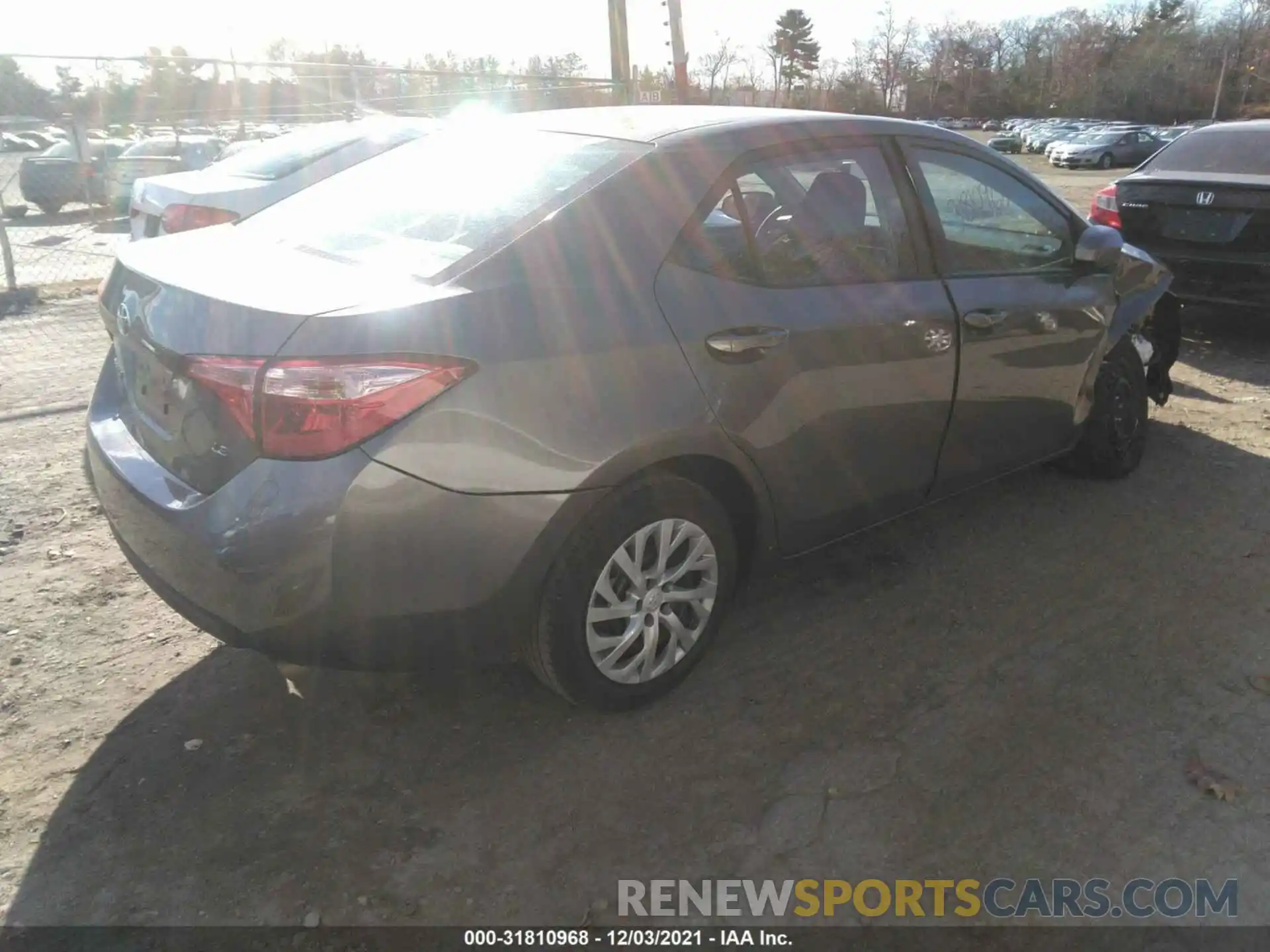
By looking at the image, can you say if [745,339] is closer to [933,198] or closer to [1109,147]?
[933,198]

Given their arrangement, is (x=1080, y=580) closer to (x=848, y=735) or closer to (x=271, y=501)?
(x=848, y=735)

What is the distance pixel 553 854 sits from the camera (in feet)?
8.00

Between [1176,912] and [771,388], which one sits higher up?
[771,388]

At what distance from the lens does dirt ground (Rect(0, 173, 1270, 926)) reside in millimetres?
2385

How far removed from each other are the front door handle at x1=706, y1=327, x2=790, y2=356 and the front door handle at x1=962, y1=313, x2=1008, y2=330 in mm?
956

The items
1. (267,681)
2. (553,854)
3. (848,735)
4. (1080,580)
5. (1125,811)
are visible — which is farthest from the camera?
(1080,580)

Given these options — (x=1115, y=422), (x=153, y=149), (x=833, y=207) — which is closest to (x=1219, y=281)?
(x=1115, y=422)

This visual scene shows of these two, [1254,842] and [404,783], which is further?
[404,783]

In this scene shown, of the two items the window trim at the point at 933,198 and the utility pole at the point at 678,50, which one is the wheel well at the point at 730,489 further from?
the utility pole at the point at 678,50

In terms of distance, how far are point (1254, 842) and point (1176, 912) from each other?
0.36 metres

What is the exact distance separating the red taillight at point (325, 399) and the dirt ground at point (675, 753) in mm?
1015

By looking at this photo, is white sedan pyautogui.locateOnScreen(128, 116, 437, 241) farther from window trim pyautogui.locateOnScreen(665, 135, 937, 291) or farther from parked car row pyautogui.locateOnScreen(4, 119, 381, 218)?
parked car row pyautogui.locateOnScreen(4, 119, 381, 218)

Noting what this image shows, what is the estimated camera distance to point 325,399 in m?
2.22

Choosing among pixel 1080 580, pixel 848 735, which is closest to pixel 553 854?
pixel 848 735
